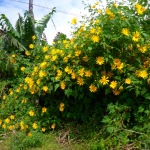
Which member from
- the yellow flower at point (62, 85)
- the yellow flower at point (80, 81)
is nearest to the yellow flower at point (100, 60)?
the yellow flower at point (80, 81)

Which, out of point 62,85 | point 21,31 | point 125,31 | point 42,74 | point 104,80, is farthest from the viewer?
point 21,31

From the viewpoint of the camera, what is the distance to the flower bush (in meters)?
4.31

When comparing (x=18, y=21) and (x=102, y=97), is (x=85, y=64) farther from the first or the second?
(x=18, y=21)

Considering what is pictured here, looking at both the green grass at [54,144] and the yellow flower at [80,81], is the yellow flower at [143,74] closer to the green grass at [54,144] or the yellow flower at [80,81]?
the yellow flower at [80,81]

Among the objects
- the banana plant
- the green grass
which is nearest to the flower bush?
the green grass

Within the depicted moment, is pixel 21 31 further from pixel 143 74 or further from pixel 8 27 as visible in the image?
pixel 143 74

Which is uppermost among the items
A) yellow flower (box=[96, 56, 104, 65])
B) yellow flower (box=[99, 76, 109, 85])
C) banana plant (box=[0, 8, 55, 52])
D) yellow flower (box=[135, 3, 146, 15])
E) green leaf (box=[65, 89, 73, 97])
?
banana plant (box=[0, 8, 55, 52])

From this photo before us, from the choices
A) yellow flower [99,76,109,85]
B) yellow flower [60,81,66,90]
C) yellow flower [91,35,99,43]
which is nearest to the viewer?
yellow flower [91,35,99,43]

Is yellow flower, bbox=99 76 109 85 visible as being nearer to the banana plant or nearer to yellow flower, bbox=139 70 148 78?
yellow flower, bbox=139 70 148 78

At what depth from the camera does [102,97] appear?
5055 millimetres

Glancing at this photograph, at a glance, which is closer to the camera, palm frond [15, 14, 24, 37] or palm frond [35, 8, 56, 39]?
palm frond [15, 14, 24, 37]

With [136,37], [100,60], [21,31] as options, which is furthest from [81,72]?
[21,31]

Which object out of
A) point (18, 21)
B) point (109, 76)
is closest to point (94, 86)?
point (109, 76)

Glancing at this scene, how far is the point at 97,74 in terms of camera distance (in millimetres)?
4520
